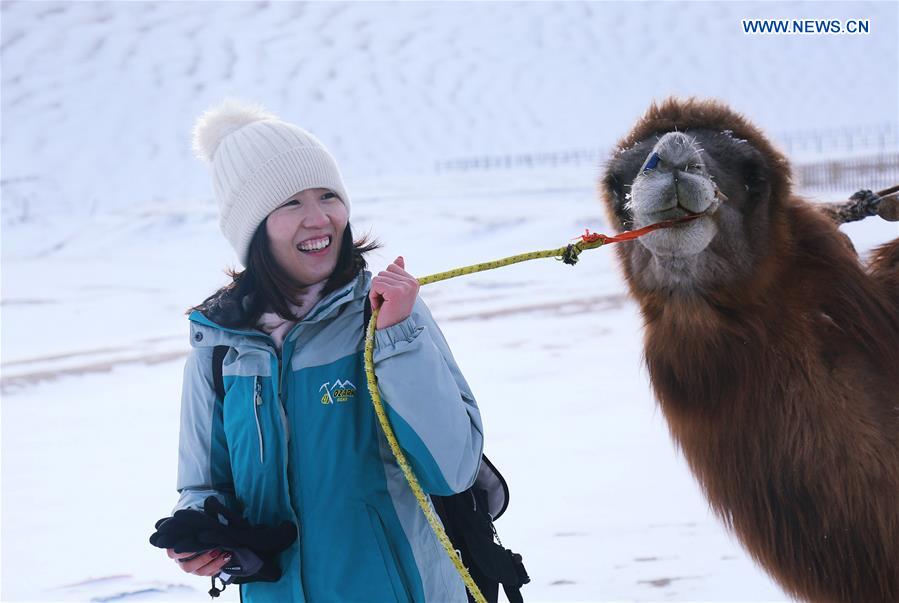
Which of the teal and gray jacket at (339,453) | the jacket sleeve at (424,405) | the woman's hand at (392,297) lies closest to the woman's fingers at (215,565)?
the teal and gray jacket at (339,453)

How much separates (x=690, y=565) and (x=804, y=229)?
1.92 m

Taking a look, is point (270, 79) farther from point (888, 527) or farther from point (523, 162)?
point (888, 527)

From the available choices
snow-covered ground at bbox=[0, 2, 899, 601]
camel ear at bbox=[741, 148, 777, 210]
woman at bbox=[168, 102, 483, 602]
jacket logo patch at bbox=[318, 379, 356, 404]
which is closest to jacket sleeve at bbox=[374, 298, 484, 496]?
woman at bbox=[168, 102, 483, 602]

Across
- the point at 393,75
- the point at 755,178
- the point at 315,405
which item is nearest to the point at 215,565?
the point at 315,405

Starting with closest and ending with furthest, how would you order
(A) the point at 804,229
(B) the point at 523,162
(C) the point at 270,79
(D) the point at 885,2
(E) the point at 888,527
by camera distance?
1. (E) the point at 888,527
2. (A) the point at 804,229
3. (B) the point at 523,162
4. (C) the point at 270,79
5. (D) the point at 885,2

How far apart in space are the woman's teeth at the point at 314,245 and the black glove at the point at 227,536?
630 millimetres

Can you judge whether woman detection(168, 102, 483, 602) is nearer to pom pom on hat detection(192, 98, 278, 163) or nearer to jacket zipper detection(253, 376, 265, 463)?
jacket zipper detection(253, 376, 265, 463)

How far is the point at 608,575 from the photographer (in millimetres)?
4238

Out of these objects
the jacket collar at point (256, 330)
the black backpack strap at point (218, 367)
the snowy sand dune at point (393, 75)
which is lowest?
the snowy sand dune at point (393, 75)

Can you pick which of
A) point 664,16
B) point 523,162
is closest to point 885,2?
point 664,16

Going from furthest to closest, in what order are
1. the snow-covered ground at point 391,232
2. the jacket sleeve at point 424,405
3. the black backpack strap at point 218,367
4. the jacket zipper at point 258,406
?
the snow-covered ground at point 391,232, the black backpack strap at point 218,367, the jacket zipper at point 258,406, the jacket sleeve at point 424,405

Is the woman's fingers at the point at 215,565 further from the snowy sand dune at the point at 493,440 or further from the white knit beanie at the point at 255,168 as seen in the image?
the snowy sand dune at the point at 493,440

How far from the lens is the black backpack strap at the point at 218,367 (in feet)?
7.66

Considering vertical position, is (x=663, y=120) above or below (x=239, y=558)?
above
